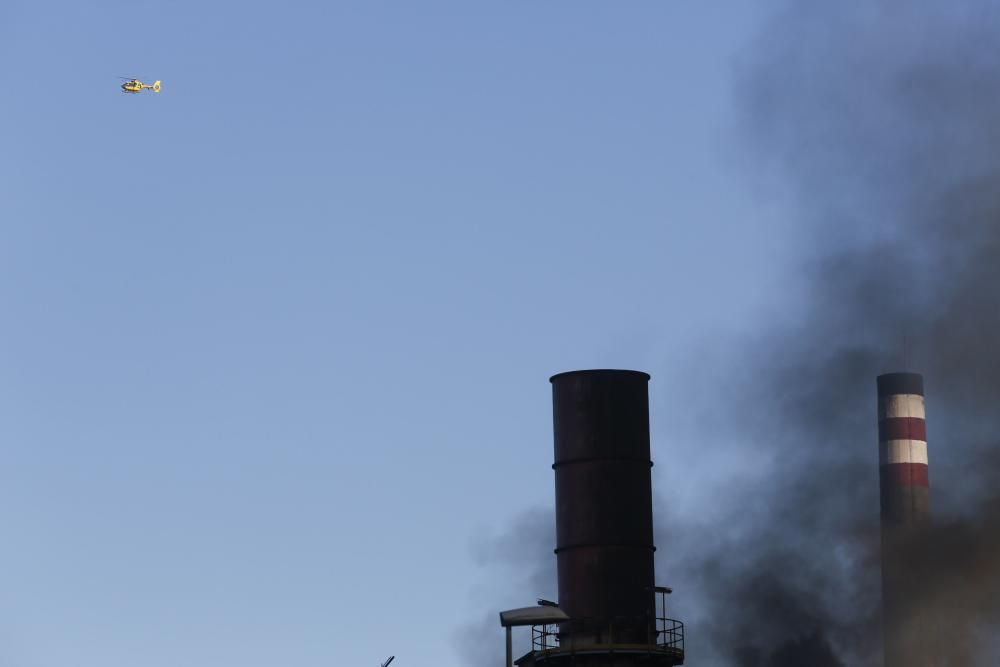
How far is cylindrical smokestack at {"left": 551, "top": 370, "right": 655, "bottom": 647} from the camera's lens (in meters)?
38.6

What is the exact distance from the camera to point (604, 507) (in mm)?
39125

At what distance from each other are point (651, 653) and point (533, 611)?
479 cm

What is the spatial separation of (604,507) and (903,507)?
18.4 m

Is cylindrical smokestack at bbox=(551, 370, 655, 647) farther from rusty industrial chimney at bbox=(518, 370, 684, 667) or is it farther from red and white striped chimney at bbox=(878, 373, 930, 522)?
red and white striped chimney at bbox=(878, 373, 930, 522)

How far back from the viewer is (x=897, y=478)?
54.3m

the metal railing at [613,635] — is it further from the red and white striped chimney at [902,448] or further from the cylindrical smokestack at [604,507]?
the red and white striped chimney at [902,448]

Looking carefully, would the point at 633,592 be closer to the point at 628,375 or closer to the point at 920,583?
the point at 628,375

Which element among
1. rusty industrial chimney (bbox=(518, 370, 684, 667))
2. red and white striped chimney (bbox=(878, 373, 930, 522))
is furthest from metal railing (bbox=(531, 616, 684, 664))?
red and white striped chimney (bbox=(878, 373, 930, 522))

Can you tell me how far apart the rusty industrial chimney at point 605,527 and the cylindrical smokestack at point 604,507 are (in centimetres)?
2

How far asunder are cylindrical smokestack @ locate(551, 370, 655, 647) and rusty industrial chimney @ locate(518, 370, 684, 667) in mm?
23

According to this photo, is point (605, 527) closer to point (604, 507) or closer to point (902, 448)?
point (604, 507)

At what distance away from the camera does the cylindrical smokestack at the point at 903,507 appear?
2078 inches

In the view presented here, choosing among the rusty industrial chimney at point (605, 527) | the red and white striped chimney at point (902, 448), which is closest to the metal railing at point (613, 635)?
the rusty industrial chimney at point (605, 527)

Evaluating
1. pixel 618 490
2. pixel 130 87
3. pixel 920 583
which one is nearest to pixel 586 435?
pixel 618 490
